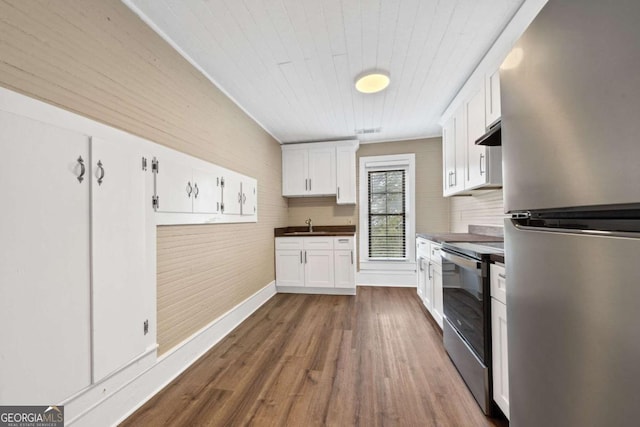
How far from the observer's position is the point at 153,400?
1.65 meters

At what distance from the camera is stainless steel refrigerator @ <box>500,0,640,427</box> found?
424 millimetres

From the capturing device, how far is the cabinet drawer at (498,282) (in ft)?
4.48

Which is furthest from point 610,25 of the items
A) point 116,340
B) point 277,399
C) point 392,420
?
point 116,340

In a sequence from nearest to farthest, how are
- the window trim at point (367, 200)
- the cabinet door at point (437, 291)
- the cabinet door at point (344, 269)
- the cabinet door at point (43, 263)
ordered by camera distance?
the cabinet door at point (43, 263) → the cabinet door at point (437, 291) → the cabinet door at point (344, 269) → the window trim at point (367, 200)

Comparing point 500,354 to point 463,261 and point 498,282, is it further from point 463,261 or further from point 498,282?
point 463,261

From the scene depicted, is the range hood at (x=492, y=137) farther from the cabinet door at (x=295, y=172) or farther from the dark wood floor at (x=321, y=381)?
the cabinet door at (x=295, y=172)

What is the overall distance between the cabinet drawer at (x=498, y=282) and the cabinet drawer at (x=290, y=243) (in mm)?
2849

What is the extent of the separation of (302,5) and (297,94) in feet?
3.76

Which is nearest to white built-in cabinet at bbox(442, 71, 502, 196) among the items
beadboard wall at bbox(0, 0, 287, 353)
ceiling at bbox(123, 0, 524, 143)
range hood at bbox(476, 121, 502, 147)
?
range hood at bbox(476, 121, 502, 147)

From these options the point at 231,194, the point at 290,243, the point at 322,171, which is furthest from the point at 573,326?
the point at 322,171

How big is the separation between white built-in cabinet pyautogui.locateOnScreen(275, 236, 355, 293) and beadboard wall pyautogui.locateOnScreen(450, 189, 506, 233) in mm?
1636

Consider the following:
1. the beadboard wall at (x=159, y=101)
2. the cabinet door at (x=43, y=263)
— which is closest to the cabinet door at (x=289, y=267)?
the beadboard wall at (x=159, y=101)

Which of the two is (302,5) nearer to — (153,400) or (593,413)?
(593,413)

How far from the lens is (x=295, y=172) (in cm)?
438
